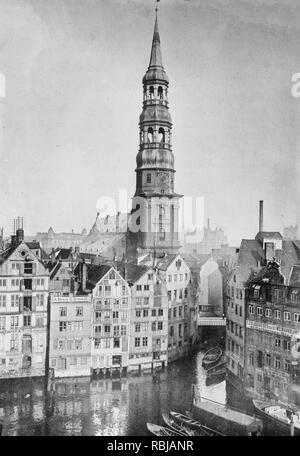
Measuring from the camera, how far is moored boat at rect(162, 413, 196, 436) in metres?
22.0

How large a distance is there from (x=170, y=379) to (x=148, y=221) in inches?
567

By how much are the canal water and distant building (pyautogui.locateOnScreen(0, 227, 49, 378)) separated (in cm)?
115

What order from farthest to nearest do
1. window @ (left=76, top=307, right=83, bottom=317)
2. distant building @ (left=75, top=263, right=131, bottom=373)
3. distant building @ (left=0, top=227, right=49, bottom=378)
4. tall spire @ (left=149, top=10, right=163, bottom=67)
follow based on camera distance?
1. distant building @ (left=75, top=263, right=131, bottom=373)
2. window @ (left=76, top=307, right=83, bottom=317)
3. distant building @ (left=0, top=227, right=49, bottom=378)
4. tall spire @ (left=149, top=10, right=163, bottom=67)

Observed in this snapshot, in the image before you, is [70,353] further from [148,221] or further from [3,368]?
[148,221]

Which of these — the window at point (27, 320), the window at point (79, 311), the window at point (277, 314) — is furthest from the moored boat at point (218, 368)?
the window at point (27, 320)

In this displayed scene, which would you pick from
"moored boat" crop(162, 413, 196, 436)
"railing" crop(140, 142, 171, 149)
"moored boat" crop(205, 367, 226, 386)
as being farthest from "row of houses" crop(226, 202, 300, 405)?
"railing" crop(140, 142, 171, 149)

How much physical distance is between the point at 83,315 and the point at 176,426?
11.1m

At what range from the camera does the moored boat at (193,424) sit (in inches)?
861

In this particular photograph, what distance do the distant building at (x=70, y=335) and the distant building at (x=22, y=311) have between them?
0.66 meters

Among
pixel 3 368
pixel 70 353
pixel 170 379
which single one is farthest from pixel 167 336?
pixel 3 368

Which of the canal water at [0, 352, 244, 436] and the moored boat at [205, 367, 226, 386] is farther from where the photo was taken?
the moored boat at [205, 367, 226, 386]

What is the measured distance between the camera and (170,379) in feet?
99.8

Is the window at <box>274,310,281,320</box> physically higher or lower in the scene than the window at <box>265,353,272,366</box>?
higher

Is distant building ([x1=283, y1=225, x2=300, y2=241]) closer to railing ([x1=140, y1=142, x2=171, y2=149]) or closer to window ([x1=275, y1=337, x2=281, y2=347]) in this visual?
window ([x1=275, y1=337, x2=281, y2=347])
